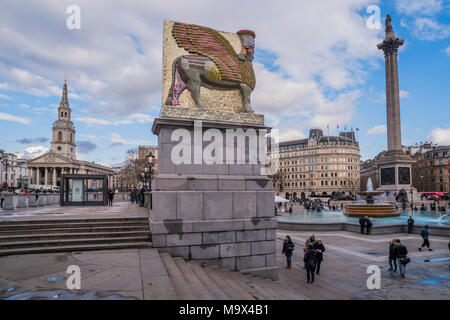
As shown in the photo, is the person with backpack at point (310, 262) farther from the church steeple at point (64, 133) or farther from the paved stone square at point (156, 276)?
the church steeple at point (64, 133)

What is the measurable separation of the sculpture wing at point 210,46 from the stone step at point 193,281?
751 centimetres

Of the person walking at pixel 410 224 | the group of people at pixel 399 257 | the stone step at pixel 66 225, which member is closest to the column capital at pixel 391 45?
the person walking at pixel 410 224

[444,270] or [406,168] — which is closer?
[444,270]

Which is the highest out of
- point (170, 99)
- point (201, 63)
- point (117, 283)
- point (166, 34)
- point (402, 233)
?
point (166, 34)

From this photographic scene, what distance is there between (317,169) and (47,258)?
4334 inches

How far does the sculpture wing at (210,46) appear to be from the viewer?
38.2 ft

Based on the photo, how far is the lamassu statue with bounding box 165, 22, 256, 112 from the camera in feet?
37.8

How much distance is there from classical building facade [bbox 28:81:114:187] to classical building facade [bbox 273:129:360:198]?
233 ft

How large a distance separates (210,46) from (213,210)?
6763 millimetres

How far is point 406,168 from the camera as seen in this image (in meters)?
52.5
